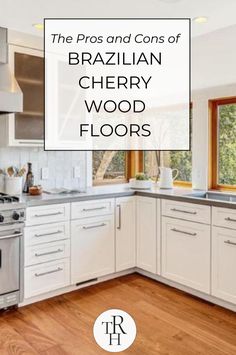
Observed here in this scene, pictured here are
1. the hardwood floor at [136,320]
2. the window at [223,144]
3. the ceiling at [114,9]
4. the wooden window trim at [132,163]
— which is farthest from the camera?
the wooden window trim at [132,163]

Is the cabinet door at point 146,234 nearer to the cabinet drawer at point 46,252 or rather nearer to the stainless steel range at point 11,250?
the cabinet drawer at point 46,252

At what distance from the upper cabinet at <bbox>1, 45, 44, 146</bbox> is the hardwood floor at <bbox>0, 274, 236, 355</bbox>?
143 centimetres

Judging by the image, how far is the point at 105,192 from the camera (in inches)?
130

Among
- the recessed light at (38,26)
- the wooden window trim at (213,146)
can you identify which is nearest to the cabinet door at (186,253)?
the wooden window trim at (213,146)

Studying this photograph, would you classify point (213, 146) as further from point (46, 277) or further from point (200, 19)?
point (46, 277)

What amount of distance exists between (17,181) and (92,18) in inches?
59.2

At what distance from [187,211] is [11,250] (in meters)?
1.45

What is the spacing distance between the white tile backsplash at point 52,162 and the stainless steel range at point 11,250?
0.66 metres

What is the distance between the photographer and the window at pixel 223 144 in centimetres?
353

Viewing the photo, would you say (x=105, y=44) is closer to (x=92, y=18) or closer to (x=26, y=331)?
(x=92, y=18)

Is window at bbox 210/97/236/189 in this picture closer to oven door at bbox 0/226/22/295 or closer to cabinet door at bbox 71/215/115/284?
cabinet door at bbox 71/215/115/284

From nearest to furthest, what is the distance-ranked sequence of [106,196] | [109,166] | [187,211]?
[187,211] → [106,196] → [109,166]

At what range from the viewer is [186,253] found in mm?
3018

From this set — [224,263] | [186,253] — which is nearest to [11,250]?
[186,253]
